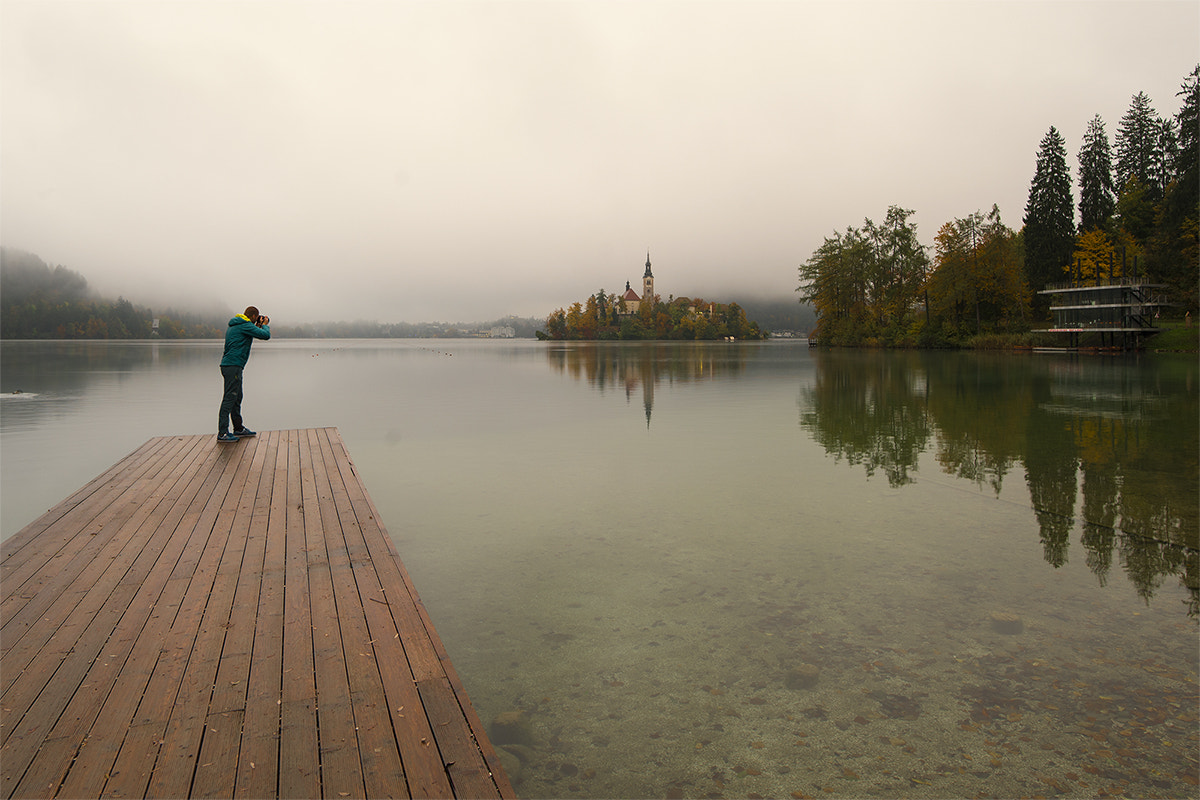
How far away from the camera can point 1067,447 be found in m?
11.4

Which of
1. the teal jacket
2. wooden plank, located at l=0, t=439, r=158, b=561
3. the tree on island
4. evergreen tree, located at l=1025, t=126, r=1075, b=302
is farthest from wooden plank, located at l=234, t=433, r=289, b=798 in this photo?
the tree on island

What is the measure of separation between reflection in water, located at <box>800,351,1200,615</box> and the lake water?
2.6 inches

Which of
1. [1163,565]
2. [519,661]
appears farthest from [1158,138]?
[519,661]

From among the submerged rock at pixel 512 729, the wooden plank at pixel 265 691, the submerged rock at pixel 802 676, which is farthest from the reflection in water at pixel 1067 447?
the wooden plank at pixel 265 691

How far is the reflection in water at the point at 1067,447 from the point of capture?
6.44m

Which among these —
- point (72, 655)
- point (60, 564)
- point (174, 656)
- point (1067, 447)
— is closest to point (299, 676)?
point (174, 656)

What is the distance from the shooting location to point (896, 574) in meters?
5.73

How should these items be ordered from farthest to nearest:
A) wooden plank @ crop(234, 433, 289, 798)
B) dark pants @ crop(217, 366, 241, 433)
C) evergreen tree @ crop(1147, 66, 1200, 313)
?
evergreen tree @ crop(1147, 66, 1200, 313) < dark pants @ crop(217, 366, 241, 433) < wooden plank @ crop(234, 433, 289, 798)

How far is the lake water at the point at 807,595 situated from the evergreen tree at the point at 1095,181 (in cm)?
7040

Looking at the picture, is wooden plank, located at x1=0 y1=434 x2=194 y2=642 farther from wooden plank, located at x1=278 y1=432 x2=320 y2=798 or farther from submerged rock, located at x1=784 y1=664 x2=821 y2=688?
submerged rock, located at x1=784 y1=664 x2=821 y2=688

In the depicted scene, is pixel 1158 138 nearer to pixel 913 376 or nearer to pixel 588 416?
pixel 913 376

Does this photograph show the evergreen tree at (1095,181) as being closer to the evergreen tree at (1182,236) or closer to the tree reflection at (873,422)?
the evergreen tree at (1182,236)

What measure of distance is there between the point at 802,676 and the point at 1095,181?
86490mm

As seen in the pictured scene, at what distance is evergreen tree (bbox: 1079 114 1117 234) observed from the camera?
6906 centimetres
